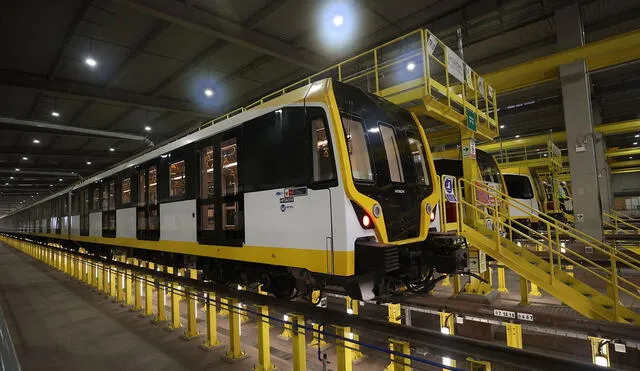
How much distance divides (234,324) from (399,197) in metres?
2.90

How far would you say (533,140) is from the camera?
17.3 meters

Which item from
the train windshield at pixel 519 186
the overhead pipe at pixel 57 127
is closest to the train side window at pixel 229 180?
the overhead pipe at pixel 57 127

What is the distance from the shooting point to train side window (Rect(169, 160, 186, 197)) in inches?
241

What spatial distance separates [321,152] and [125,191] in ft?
21.7

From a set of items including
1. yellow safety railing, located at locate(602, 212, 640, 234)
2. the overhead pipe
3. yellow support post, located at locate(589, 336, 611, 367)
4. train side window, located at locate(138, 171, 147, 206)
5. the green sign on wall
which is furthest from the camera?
the overhead pipe

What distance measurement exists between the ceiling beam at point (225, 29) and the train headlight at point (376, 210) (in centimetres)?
701

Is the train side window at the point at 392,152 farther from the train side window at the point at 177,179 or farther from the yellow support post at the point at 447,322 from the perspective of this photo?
the train side window at the point at 177,179

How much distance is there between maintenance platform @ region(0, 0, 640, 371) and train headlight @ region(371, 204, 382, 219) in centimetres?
2

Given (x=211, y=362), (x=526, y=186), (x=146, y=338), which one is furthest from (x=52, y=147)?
(x=526, y=186)

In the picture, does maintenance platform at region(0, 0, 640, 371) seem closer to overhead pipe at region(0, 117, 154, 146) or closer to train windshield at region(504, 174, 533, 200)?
train windshield at region(504, 174, 533, 200)

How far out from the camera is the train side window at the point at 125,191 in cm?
823

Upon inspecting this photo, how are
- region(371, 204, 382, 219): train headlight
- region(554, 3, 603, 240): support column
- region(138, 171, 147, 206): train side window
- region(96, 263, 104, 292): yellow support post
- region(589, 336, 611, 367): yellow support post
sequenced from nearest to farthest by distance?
region(589, 336, 611, 367): yellow support post
region(371, 204, 382, 219): train headlight
region(138, 171, 147, 206): train side window
region(554, 3, 603, 240): support column
region(96, 263, 104, 292): yellow support post

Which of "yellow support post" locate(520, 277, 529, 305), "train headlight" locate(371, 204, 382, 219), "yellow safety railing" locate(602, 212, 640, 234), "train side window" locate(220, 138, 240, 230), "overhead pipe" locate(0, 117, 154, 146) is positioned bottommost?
"yellow support post" locate(520, 277, 529, 305)

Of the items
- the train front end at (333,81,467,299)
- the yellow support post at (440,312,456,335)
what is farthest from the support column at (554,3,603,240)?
the yellow support post at (440,312,456,335)
